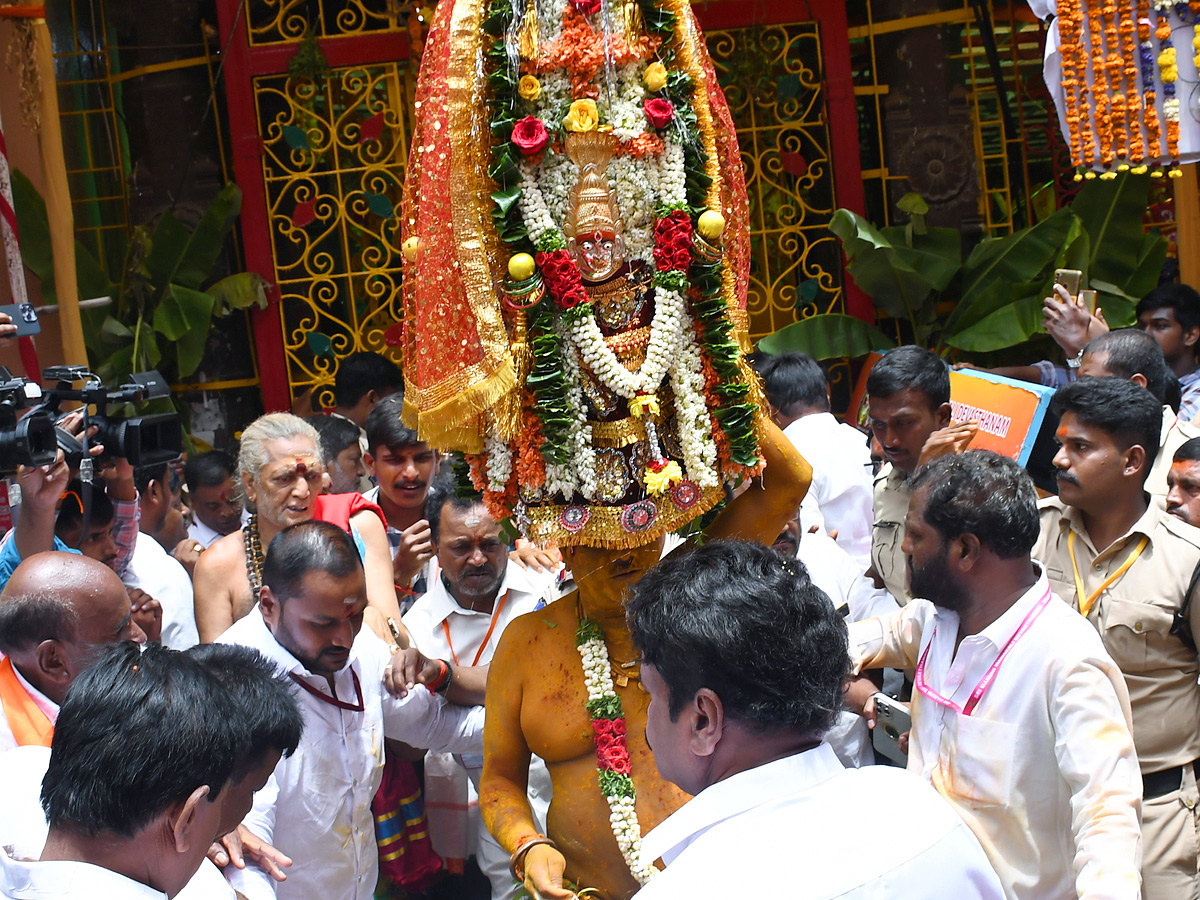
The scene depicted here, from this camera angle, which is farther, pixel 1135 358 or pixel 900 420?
pixel 1135 358

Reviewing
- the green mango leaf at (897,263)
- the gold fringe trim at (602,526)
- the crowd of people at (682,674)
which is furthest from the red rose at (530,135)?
the green mango leaf at (897,263)

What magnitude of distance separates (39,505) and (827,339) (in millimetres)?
4946

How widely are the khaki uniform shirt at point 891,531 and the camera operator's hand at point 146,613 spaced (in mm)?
2562

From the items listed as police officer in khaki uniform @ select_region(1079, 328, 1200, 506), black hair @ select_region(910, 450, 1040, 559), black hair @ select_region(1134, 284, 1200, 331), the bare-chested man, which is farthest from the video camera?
black hair @ select_region(1134, 284, 1200, 331)

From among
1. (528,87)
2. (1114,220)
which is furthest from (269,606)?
(1114,220)

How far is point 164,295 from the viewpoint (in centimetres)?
768

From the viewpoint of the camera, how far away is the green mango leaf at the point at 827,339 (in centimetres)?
745

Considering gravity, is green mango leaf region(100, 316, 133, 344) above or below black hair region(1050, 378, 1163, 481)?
above

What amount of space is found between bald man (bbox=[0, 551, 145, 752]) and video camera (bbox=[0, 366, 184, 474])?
565 millimetres

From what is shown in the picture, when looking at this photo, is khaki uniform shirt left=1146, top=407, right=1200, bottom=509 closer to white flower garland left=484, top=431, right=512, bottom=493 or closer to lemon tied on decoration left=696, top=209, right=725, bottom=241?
lemon tied on decoration left=696, top=209, right=725, bottom=241

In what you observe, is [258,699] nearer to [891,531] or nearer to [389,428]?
[389,428]

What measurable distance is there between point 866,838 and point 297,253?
264 inches

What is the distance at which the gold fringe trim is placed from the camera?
2.80 meters

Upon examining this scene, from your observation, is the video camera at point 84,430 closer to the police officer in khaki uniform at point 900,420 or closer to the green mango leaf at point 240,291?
the police officer in khaki uniform at point 900,420
